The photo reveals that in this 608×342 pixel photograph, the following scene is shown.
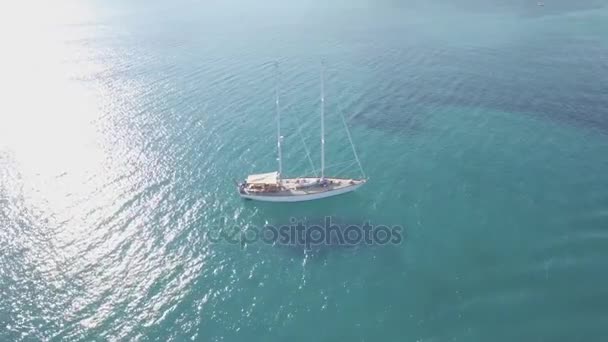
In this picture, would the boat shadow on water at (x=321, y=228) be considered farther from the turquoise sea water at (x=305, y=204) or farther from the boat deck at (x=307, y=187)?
the boat deck at (x=307, y=187)

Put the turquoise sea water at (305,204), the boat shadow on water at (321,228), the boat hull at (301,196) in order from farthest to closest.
A: 1. the boat hull at (301,196)
2. the boat shadow on water at (321,228)
3. the turquoise sea water at (305,204)

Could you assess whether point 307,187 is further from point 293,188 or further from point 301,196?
point 293,188

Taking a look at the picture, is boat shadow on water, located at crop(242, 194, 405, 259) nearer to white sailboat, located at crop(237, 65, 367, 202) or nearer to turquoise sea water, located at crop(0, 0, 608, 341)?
turquoise sea water, located at crop(0, 0, 608, 341)

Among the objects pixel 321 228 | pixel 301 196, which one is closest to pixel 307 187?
pixel 301 196

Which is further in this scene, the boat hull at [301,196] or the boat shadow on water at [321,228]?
the boat hull at [301,196]

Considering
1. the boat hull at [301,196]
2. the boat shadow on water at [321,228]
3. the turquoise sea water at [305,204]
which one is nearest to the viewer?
the turquoise sea water at [305,204]

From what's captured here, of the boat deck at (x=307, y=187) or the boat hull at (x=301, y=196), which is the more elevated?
the boat deck at (x=307, y=187)

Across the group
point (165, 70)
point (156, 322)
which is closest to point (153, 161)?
point (156, 322)

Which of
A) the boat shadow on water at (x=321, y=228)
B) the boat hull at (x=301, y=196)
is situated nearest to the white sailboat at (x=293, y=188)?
the boat hull at (x=301, y=196)
